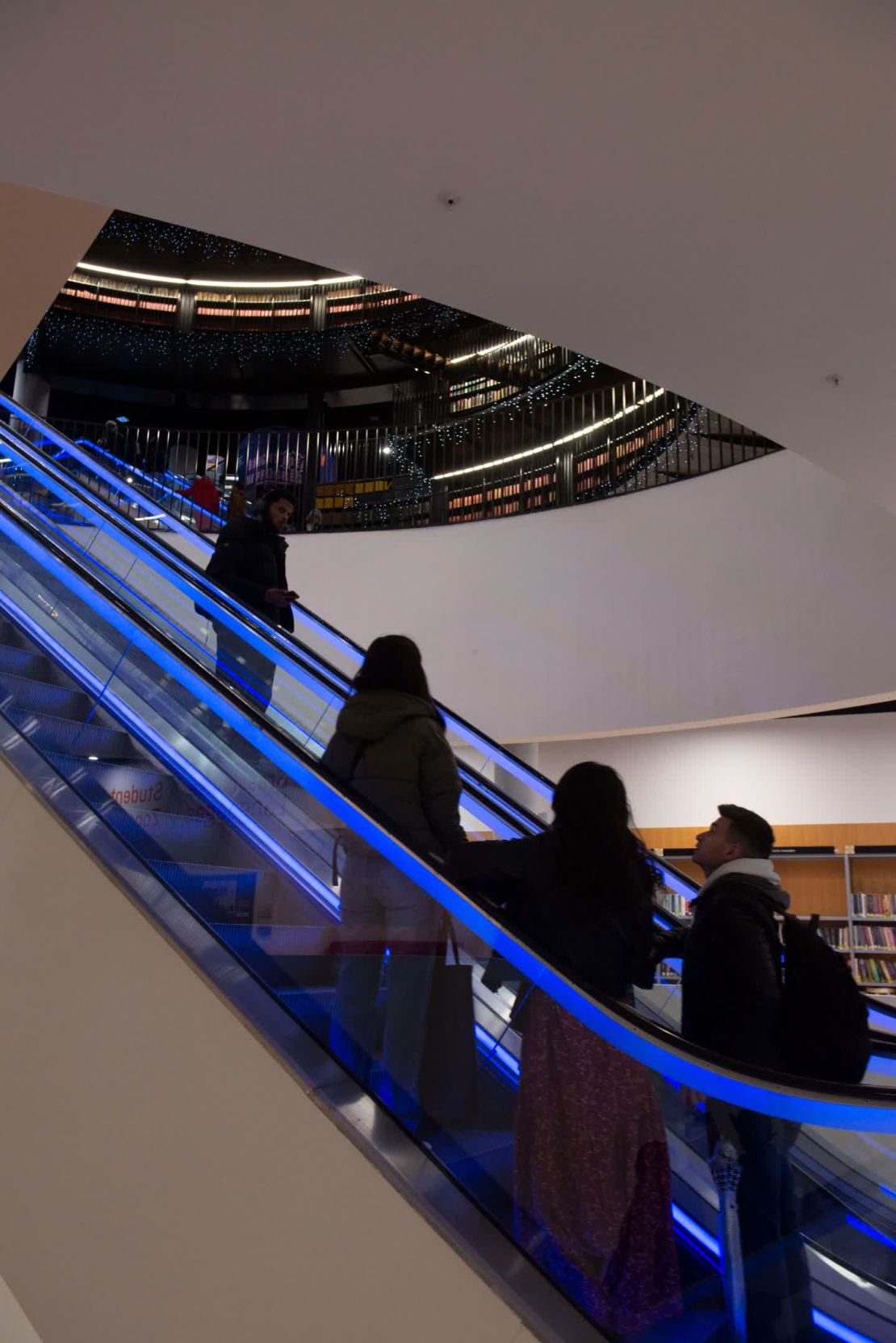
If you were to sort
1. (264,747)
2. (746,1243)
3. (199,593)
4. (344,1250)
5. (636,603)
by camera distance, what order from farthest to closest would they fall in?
(636,603) < (199,593) < (264,747) < (344,1250) < (746,1243)

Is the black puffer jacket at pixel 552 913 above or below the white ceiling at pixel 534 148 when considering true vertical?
below

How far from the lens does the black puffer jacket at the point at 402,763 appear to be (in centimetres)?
297

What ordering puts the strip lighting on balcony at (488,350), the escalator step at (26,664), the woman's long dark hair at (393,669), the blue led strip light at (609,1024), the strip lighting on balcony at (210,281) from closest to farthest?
the blue led strip light at (609,1024) < the woman's long dark hair at (393,669) < the escalator step at (26,664) < the strip lighting on balcony at (488,350) < the strip lighting on balcony at (210,281)

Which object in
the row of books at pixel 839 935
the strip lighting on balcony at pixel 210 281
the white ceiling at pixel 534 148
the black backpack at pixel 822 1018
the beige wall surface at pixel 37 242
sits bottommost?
the row of books at pixel 839 935

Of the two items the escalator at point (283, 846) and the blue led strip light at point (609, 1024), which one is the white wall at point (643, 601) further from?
the blue led strip light at point (609, 1024)

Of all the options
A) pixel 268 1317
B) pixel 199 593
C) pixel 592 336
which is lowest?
pixel 268 1317

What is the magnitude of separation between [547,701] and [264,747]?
20.4 feet

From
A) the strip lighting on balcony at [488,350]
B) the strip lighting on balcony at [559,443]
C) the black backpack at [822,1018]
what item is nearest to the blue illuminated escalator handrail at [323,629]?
the black backpack at [822,1018]

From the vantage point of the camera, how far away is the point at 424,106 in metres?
2.94

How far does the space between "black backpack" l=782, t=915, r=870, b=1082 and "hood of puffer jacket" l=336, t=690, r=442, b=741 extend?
124 centimetres

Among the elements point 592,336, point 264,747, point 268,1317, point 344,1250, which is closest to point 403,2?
point 592,336

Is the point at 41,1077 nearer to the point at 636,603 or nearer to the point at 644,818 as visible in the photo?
the point at 636,603

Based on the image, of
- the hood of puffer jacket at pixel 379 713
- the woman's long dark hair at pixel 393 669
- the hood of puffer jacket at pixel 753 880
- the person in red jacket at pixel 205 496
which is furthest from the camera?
the person in red jacket at pixel 205 496

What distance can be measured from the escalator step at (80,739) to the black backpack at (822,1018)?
2.31 meters
